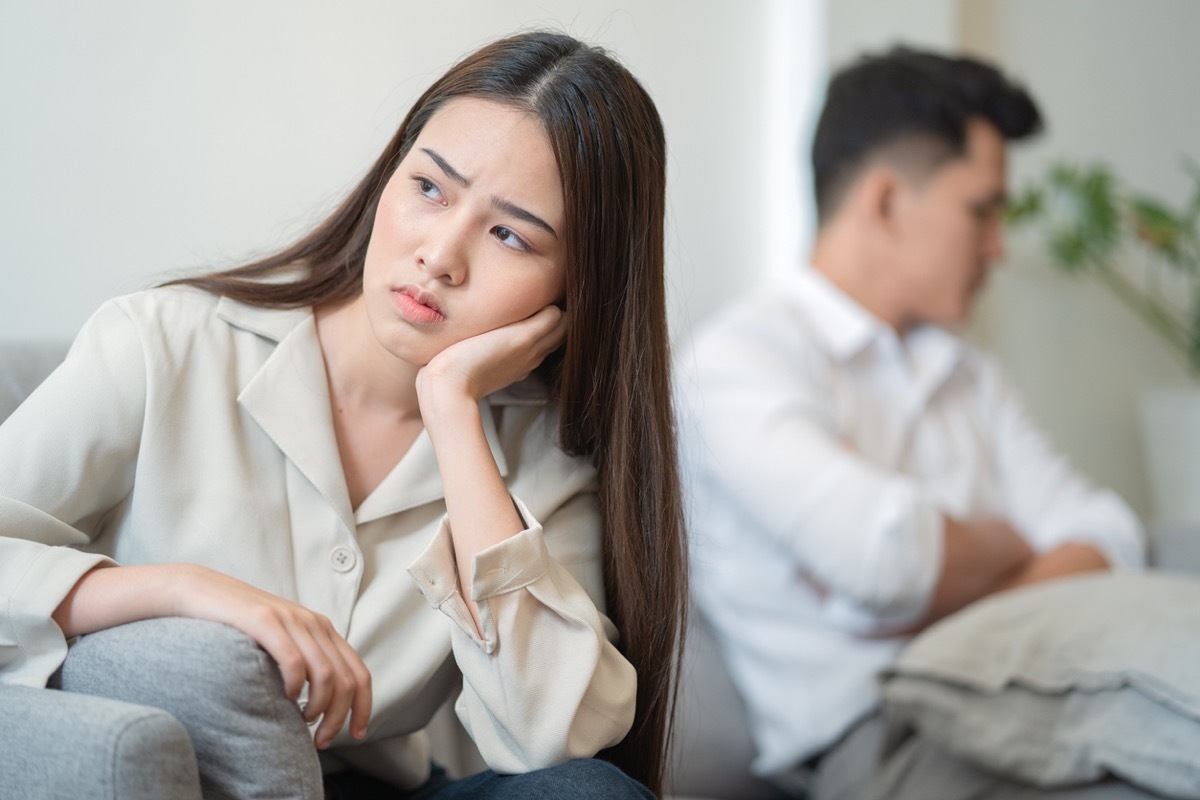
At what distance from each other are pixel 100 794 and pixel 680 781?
41.4 inches

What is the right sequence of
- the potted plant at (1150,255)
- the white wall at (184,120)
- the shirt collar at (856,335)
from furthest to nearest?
the potted plant at (1150,255), the shirt collar at (856,335), the white wall at (184,120)

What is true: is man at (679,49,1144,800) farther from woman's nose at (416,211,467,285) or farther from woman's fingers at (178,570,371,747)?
woman's fingers at (178,570,371,747)

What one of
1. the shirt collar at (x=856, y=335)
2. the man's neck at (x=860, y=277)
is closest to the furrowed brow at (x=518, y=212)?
the shirt collar at (x=856, y=335)

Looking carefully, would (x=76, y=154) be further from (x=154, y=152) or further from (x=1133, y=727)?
(x=1133, y=727)

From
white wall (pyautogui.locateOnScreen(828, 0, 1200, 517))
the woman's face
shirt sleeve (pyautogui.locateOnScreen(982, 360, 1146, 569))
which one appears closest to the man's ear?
shirt sleeve (pyautogui.locateOnScreen(982, 360, 1146, 569))

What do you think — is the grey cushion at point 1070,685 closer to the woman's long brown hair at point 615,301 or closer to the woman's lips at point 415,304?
the woman's long brown hair at point 615,301

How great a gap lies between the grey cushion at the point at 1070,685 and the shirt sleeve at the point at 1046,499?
37 centimetres

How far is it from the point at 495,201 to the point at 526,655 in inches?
14.6

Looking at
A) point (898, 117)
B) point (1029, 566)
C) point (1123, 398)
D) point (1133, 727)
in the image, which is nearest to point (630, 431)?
point (1133, 727)

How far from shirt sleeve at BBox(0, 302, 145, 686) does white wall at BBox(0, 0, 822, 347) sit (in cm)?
20

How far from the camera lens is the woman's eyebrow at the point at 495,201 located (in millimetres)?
915

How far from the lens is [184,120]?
1118 mm

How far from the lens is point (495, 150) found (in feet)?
2.99

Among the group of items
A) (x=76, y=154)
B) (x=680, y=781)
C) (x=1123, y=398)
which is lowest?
(x=680, y=781)
